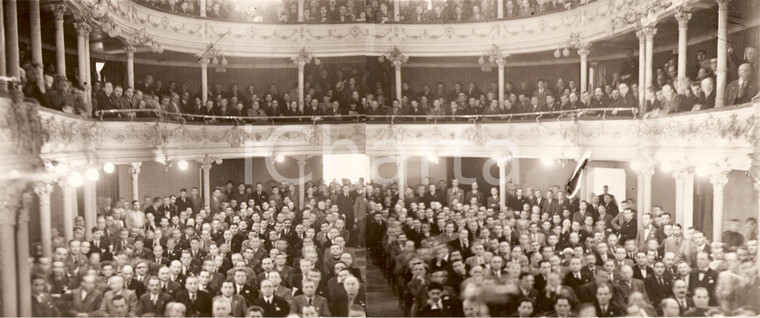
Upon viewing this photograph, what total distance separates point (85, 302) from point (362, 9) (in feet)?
10.1

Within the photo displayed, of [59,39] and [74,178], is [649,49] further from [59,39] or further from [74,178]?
[59,39]

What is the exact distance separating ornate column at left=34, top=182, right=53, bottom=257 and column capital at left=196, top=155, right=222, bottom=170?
4.25ft

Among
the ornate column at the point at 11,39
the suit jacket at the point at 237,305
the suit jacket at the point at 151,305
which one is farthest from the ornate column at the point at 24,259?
the suit jacket at the point at 237,305

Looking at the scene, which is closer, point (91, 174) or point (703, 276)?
point (703, 276)

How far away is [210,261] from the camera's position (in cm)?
448

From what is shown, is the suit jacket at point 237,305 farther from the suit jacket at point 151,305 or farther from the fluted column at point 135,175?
the fluted column at point 135,175

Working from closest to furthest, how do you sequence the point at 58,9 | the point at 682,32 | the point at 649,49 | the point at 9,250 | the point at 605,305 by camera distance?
the point at 9,250
the point at 605,305
the point at 58,9
the point at 682,32
the point at 649,49

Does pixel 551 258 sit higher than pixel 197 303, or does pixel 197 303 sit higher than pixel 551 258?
pixel 551 258

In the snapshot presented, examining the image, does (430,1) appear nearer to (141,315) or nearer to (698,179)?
(698,179)

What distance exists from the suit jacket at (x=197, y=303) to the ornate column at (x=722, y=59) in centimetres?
407

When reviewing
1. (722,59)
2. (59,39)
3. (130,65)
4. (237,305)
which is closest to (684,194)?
(722,59)

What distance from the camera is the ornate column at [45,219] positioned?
12.2 ft

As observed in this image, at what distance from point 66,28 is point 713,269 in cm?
542

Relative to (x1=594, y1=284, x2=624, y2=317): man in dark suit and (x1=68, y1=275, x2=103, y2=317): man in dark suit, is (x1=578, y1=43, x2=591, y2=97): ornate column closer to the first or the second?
(x1=594, y1=284, x2=624, y2=317): man in dark suit
